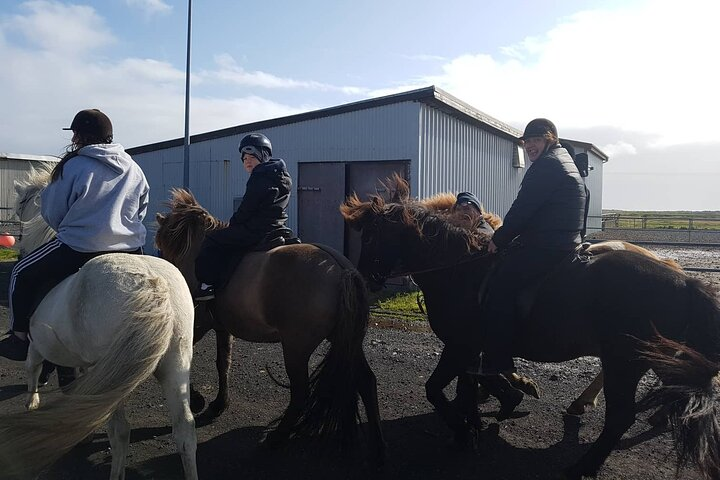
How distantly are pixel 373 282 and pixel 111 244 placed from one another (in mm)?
2162

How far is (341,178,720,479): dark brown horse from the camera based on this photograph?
11.1 feet

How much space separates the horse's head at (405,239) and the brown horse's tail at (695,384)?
1669mm

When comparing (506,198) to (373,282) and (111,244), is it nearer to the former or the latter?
(373,282)

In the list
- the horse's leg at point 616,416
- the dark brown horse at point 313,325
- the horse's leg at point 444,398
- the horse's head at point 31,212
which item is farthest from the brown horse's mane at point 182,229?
the horse's leg at point 616,416

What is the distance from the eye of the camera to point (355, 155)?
1204 cm

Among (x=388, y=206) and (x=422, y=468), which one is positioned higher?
(x=388, y=206)

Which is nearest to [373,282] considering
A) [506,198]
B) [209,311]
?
[209,311]

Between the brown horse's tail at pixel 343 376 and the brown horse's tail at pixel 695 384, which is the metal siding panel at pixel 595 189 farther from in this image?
the brown horse's tail at pixel 343 376

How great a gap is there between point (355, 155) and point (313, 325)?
840 centimetres

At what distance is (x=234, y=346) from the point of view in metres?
7.38

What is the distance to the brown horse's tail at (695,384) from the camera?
3.23 metres

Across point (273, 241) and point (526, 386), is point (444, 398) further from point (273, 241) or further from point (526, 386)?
point (273, 241)

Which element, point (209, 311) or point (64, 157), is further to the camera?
point (209, 311)

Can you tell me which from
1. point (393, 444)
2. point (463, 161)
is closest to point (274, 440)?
point (393, 444)
